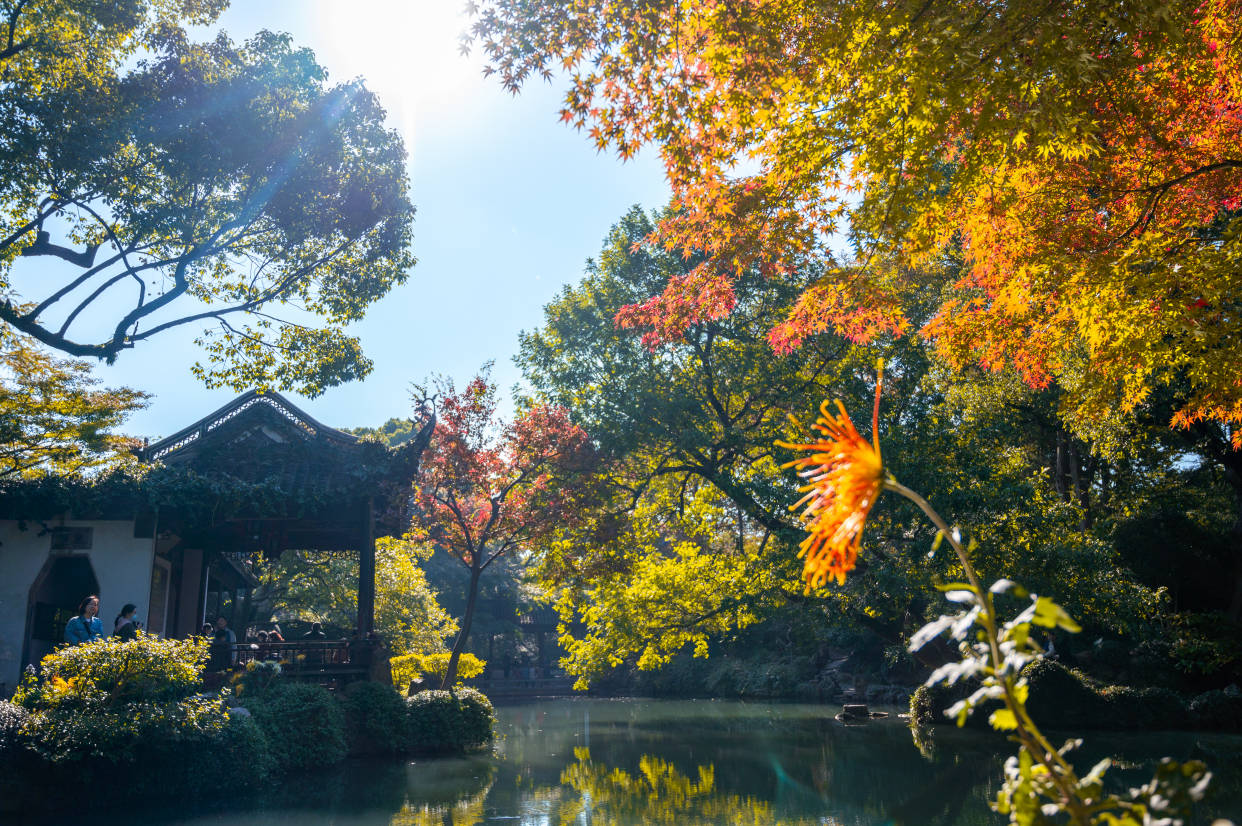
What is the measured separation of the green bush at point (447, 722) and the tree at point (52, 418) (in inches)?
221

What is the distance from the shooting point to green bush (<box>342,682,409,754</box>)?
11828 mm

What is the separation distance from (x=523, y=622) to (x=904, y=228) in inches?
1193

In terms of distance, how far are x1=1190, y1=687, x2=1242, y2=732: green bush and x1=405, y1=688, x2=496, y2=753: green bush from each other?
11653mm

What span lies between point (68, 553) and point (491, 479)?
6.69 meters

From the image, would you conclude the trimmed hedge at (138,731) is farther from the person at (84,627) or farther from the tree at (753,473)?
the tree at (753,473)

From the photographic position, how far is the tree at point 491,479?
1477 centimetres

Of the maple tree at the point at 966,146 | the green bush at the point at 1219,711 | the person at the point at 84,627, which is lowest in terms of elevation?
the green bush at the point at 1219,711

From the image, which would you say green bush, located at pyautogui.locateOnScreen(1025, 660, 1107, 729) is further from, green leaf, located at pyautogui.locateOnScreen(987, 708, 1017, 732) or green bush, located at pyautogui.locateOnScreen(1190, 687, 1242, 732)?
green leaf, located at pyautogui.locateOnScreen(987, 708, 1017, 732)

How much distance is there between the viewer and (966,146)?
517 cm

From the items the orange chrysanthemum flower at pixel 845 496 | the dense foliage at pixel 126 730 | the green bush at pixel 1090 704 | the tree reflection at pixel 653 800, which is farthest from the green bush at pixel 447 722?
the orange chrysanthemum flower at pixel 845 496

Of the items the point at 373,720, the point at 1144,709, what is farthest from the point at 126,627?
the point at 1144,709

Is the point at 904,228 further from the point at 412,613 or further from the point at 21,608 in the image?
the point at 412,613

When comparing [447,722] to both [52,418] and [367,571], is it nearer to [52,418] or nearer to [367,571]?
[367,571]

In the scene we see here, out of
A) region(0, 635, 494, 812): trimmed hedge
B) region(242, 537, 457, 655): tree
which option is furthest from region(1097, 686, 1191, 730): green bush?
region(242, 537, 457, 655): tree
